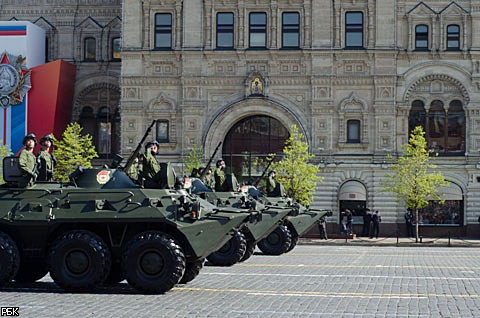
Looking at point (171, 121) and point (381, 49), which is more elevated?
point (381, 49)

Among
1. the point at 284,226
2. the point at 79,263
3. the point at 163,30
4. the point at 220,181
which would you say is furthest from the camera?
the point at 163,30

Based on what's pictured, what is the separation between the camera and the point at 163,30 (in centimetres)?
5769

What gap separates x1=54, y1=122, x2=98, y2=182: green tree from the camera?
55.0 metres

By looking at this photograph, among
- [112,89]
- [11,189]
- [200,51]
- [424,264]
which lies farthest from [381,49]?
[11,189]

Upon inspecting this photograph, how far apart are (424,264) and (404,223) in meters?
28.8

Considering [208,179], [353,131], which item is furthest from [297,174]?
[208,179]

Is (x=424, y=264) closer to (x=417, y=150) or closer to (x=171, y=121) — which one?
(x=417, y=150)

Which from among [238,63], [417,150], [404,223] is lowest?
[404,223]

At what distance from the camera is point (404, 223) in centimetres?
5631

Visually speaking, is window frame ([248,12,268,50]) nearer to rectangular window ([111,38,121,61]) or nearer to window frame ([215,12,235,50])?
window frame ([215,12,235,50])

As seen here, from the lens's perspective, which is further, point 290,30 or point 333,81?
point 290,30

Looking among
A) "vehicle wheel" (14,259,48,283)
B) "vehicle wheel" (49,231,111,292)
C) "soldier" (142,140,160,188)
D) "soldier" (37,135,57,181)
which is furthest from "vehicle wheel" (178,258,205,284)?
A: "soldier" (37,135,57,181)

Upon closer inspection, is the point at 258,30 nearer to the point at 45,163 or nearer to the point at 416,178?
the point at 416,178

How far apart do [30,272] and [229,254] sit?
21.9 ft
